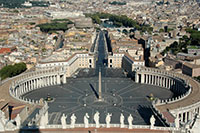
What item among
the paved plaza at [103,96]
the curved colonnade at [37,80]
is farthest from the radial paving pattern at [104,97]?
the curved colonnade at [37,80]

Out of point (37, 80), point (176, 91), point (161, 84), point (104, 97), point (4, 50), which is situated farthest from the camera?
point (4, 50)

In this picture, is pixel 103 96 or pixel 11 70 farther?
pixel 11 70

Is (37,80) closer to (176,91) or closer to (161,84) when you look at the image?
(161,84)

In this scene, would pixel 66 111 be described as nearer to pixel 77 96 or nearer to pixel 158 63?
pixel 77 96

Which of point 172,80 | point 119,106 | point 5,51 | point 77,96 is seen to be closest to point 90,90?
point 77,96

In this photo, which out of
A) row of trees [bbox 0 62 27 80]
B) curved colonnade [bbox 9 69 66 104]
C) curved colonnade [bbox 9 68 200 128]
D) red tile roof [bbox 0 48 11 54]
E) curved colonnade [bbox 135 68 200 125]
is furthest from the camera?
red tile roof [bbox 0 48 11 54]

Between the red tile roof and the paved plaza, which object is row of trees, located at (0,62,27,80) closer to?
the paved plaza

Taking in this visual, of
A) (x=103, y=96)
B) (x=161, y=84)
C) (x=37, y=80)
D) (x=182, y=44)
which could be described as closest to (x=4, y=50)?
(x=37, y=80)

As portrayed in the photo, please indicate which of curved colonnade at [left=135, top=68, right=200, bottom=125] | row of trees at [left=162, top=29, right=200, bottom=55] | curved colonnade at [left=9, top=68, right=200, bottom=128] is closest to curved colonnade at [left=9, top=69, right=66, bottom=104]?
curved colonnade at [left=9, top=68, right=200, bottom=128]
